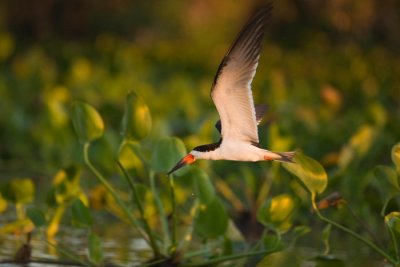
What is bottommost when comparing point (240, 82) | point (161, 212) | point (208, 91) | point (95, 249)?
point (95, 249)

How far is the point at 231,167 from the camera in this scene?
681cm

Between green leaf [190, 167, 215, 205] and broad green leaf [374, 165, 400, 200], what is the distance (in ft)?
Answer: 2.04

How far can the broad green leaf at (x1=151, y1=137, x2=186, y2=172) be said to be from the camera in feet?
14.3

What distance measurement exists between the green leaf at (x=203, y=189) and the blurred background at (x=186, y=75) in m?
0.92

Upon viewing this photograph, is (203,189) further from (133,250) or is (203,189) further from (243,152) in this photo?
(133,250)

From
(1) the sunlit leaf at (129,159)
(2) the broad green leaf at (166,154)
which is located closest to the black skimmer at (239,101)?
(2) the broad green leaf at (166,154)

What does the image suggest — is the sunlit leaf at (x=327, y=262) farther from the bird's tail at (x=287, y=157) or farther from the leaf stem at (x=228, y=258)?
the bird's tail at (x=287, y=157)

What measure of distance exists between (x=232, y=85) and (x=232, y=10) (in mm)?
18572

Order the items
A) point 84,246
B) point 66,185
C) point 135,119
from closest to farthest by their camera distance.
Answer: point 135,119 → point 66,185 → point 84,246

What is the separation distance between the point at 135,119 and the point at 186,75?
8609 mm

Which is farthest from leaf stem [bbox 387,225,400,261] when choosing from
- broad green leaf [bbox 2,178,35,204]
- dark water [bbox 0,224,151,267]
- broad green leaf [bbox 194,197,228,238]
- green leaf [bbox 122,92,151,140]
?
broad green leaf [bbox 2,178,35,204]

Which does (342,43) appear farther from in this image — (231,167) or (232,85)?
(232,85)

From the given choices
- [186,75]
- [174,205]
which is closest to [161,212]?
[174,205]

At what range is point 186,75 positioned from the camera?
1303 cm
